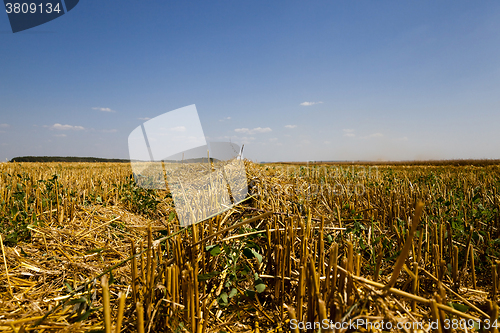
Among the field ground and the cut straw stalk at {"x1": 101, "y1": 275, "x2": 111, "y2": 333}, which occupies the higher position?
the cut straw stalk at {"x1": 101, "y1": 275, "x2": 111, "y2": 333}

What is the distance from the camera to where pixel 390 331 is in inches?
40.2

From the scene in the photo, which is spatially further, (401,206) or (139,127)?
(401,206)

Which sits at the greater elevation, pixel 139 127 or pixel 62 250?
pixel 139 127

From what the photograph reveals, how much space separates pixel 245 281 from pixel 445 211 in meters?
2.86

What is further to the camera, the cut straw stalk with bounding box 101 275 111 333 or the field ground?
the field ground

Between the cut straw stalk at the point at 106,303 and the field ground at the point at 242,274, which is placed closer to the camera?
the cut straw stalk at the point at 106,303

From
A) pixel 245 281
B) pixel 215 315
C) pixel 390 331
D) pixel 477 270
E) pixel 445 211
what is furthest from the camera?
pixel 445 211

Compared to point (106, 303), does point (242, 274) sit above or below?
below

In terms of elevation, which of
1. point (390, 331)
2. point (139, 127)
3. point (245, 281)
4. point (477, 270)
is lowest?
point (477, 270)

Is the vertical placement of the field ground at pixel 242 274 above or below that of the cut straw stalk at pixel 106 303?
below

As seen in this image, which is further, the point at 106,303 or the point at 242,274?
the point at 242,274

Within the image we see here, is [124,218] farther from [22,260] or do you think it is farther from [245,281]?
[245,281]

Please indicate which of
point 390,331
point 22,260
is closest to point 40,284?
point 22,260

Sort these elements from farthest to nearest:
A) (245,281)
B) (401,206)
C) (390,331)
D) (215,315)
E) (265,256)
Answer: (401,206)
(265,256)
(245,281)
(215,315)
(390,331)
